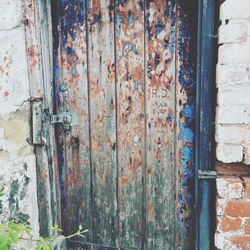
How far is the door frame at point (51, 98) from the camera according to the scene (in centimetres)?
145

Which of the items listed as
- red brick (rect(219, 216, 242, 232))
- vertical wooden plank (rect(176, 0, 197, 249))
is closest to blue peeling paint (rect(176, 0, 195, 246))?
vertical wooden plank (rect(176, 0, 197, 249))

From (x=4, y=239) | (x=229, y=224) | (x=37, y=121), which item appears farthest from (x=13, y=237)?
(x=229, y=224)

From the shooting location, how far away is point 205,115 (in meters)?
1.49

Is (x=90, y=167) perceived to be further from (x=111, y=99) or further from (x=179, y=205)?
(x=179, y=205)

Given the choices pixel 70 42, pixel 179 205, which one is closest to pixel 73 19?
pixel 70 42

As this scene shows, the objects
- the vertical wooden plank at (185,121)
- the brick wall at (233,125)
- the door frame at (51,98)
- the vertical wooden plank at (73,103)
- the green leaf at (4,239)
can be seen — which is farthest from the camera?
the vertical wooden plank at (73,103)

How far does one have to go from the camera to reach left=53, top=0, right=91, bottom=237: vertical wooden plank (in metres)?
1.74

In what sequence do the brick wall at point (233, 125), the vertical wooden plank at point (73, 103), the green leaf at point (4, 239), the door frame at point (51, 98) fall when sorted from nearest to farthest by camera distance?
the green leaf at point (4, 239) < the brick wall at point (233, 125) < the door frame at point (51, 98) < the vertical wooden plank at point (73, 103)

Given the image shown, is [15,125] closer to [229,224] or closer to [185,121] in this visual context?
[185,121]

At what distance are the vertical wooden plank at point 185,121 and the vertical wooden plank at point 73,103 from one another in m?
0.48

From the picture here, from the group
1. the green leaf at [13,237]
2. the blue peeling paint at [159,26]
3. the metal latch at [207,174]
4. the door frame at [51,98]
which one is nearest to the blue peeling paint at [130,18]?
the blue peeling paint at [159,26]

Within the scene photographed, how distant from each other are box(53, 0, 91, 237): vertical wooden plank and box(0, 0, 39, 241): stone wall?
0.18 m

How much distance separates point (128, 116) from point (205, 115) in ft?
1.36

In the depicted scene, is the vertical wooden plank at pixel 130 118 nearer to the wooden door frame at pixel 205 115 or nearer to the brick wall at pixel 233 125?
the wooden door frame at pixel 205 115
